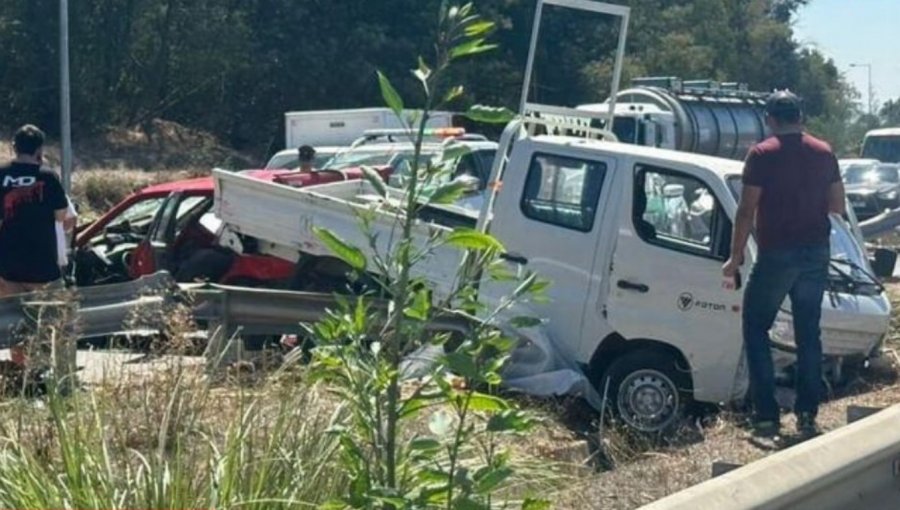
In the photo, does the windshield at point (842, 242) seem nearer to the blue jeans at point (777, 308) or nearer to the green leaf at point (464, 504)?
the blue jeans at point (777, 308)

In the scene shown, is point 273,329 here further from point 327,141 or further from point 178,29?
point 178,29

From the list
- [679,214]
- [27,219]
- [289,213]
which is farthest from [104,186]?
[679,214]

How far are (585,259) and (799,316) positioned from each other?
2313mm

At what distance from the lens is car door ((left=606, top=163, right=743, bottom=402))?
1002cm

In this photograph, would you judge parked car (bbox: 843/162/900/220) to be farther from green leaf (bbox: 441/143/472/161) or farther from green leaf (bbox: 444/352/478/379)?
green leaf (bbox: 444/352/478/379)

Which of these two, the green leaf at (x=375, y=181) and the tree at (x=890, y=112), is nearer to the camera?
the green leaf at (x=375, y=181)

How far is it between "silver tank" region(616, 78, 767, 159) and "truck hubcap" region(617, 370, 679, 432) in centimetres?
1572

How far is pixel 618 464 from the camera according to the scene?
26.9ft

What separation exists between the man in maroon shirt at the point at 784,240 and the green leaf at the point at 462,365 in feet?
12.8

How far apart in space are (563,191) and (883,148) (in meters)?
33.7

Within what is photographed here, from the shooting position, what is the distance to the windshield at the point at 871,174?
35.7 m

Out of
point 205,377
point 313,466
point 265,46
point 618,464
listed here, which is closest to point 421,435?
point 313,466

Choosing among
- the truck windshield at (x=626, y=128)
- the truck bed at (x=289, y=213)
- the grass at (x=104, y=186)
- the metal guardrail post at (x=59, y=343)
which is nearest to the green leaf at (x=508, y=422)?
the metal guardrail post at (x=59, y=343)

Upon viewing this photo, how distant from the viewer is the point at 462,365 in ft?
14.9
